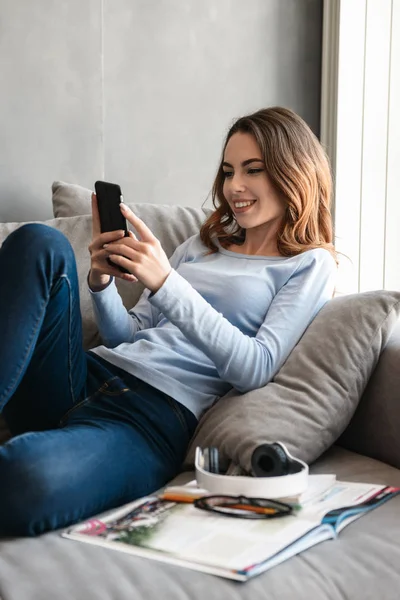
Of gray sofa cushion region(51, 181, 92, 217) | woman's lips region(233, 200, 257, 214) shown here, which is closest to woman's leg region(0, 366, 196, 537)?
woman's lips region(233, 200, 257, 214)

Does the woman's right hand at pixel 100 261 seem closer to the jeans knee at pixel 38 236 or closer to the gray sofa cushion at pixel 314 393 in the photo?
the jeans knee at pixel 38 236

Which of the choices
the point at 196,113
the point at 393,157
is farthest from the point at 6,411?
the point at 393,157

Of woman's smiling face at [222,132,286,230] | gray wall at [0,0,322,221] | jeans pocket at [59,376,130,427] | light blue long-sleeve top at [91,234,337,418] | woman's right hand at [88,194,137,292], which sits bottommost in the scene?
jeans pocket at [59,376,130,427]

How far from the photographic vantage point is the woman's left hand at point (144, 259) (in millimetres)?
1343

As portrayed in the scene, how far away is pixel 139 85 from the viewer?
235 centimetres

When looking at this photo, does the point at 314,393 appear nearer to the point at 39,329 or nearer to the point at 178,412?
the point at 178,412

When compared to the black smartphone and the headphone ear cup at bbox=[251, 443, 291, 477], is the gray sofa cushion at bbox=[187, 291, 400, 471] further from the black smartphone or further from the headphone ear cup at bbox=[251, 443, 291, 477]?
the black smartphone

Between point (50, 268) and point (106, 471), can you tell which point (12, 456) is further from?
point (50, 268)

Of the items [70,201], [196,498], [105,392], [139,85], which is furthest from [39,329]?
[139,85]

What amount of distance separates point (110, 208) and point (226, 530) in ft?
2.11

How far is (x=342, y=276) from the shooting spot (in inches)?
104

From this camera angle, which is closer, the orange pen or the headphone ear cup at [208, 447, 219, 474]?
the orange pen

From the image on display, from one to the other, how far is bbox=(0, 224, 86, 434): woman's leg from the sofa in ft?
0.74

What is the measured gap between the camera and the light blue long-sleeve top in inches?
54.5
